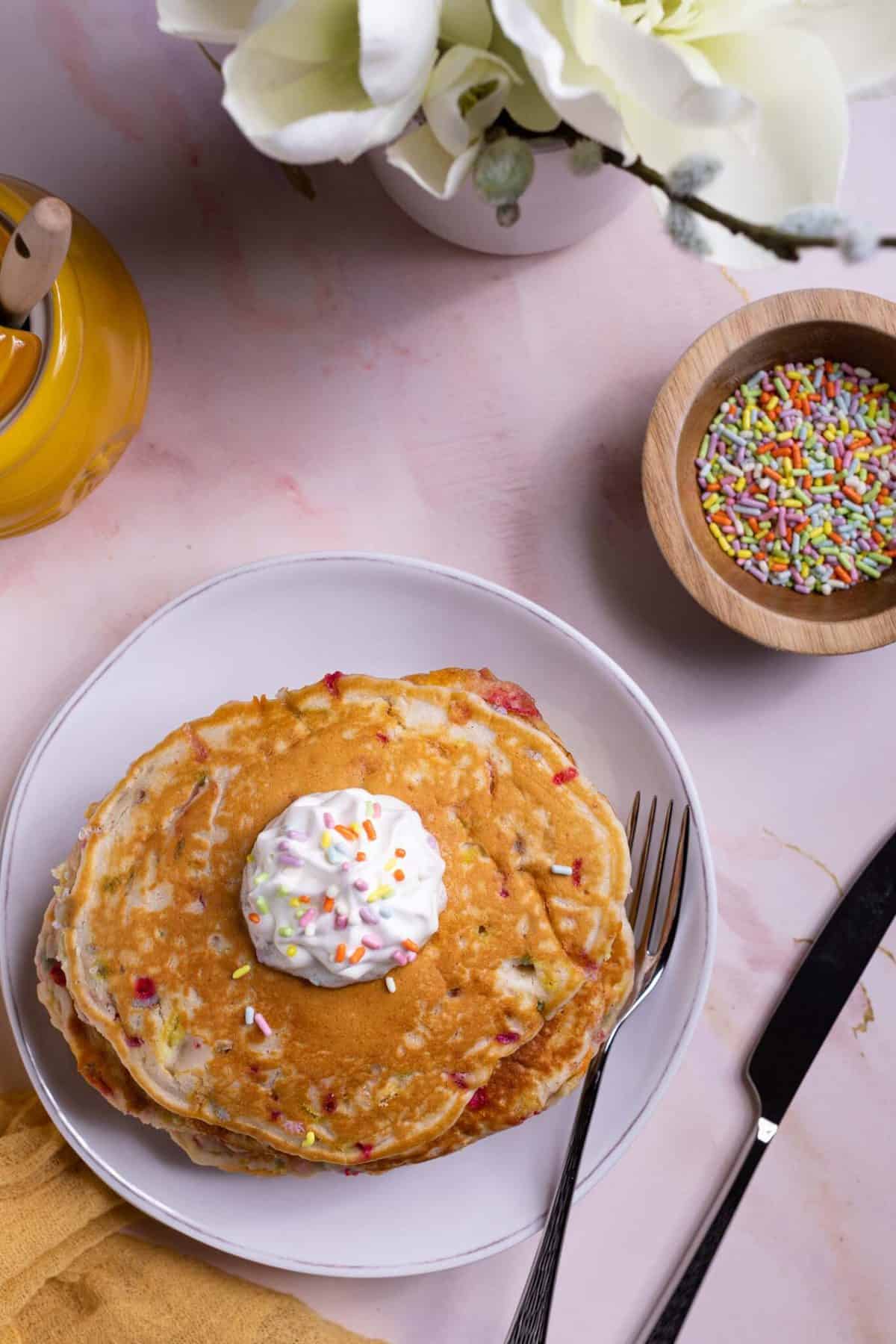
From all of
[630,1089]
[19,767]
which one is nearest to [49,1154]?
[19,767]

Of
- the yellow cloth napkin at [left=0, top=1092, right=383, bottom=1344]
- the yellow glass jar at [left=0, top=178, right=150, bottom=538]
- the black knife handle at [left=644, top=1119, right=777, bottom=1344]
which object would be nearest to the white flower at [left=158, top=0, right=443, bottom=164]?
the yellow glass jar at [left=0, top=178, right=150, bottom=538]

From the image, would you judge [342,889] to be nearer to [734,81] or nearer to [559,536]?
[559,536]

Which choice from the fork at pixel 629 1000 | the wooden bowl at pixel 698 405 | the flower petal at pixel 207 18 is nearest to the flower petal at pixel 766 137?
the flower petal at pixel 207 18

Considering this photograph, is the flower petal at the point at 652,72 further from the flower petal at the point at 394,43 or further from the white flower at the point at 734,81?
the flower petal at the point at 394,43

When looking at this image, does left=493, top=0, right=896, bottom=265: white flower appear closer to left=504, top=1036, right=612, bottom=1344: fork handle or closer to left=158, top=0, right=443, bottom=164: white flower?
left=158, top=0, right=443, bottom=164: white flower

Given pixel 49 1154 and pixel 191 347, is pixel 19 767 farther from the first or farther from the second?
pixel 191 347

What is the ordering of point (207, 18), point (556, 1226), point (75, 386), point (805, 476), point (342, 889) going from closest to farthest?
point (207, 18) → point (342, 889) → point (75, 386) → point (556, 1226) → point (805, 476)

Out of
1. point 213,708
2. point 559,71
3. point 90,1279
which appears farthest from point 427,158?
point 90,1279
